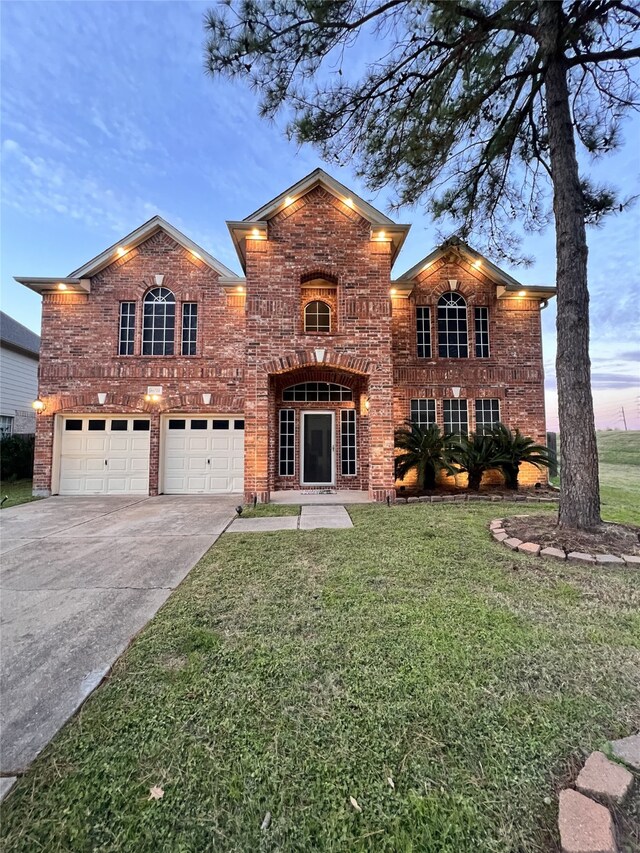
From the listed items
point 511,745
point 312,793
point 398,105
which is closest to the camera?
point 312,793

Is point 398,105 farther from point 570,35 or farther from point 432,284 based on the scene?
point 432,284

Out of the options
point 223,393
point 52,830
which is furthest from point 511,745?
point 223,393

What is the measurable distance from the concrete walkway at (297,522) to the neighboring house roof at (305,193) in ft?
20.3

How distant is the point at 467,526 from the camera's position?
17.8ft

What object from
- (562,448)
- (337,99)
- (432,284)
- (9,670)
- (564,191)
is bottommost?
(9,670)

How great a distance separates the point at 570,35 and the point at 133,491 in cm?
1205

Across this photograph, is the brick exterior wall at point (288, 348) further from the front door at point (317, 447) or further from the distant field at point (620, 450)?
the distant field at point (620, 450)

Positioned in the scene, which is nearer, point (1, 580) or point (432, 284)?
point (1, 580)

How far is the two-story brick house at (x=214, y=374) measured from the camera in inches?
377

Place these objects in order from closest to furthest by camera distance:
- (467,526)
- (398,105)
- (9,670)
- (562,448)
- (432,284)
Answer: (9,670) → (562,448) → (467,526) → (398,105) → (432,284)

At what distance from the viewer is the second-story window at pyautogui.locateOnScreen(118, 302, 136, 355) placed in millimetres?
9828

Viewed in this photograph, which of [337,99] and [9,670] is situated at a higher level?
[337,99]

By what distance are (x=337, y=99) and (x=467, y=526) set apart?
277 inches

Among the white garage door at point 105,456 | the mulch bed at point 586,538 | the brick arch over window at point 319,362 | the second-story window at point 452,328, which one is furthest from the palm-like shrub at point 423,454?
the white garage door at point 105,456
